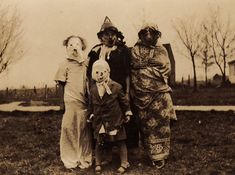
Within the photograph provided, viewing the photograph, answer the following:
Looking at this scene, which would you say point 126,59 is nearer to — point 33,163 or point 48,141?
point 33,163

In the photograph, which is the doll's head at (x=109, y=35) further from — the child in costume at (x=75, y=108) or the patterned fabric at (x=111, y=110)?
the patterned fabric at (x=111, y=110)

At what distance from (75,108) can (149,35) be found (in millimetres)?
1441

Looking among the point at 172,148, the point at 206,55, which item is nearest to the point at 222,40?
the point at 206,55

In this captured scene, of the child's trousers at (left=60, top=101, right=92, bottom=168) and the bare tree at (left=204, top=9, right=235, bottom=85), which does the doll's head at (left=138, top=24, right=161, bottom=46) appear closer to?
the child's trousers at (left=60, top=101, right=92, bottom=168)

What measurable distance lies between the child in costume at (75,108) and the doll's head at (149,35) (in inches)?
33.7

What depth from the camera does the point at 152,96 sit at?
623cm

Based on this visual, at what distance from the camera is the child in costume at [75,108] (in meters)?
6.34

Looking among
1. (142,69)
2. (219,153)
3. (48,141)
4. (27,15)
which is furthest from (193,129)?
(27,15)

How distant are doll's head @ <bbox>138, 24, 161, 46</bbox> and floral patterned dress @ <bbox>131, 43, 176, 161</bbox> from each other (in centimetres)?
9

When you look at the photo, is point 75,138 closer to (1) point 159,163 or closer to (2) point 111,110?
(2) point 111,110

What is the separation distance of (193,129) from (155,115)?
335cm

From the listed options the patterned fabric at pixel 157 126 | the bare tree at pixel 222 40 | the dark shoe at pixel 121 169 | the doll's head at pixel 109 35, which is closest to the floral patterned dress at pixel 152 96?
the patterned fabric at pixel 157 126

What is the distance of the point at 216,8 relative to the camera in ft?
64.7

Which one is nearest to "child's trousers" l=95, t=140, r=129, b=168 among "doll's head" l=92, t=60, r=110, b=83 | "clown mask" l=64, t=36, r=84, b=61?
"doll's head" l=92, t=60, r=110, b=83
